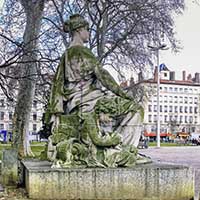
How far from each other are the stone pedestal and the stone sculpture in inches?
29.4

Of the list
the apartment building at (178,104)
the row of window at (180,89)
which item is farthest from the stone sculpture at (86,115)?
the row of window at (180,89)

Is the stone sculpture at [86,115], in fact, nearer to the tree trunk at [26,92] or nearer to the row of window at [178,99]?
the tree trunk at [26,92]

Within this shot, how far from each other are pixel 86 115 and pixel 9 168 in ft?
6.74

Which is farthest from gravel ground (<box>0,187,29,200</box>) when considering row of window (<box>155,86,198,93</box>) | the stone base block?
row of window (<box>155,86,198,93</box>)

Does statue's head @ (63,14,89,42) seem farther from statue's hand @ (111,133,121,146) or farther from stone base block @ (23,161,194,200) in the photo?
stone base block @ (23,161,194,200)

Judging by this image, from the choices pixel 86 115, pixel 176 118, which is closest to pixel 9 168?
pixel 86 115

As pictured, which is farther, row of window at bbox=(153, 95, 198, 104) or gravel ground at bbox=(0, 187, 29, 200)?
row of window at bbox=(153, 95, 198, 104)

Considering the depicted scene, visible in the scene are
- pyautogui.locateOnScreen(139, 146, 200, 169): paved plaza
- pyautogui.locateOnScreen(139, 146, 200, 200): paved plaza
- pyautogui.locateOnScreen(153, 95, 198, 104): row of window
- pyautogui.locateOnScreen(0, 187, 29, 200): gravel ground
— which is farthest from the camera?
pyautogui.locateOnScreen(153, 95, 198, 104): row of window

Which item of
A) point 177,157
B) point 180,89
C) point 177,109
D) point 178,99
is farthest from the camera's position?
point 180,89

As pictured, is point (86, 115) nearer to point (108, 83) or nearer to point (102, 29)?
point (108, 83)

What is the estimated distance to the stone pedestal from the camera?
9.94 meters

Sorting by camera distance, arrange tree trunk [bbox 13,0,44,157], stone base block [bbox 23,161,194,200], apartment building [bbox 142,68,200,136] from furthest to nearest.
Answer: apartment building [bbox 142,68,200,136]
tree trunk [bbox 13,0,44,157]
stone base block [bbox 23,161,194,200]

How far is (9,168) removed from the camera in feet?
32.9

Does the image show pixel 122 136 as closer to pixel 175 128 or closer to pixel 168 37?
pixel 168 37
